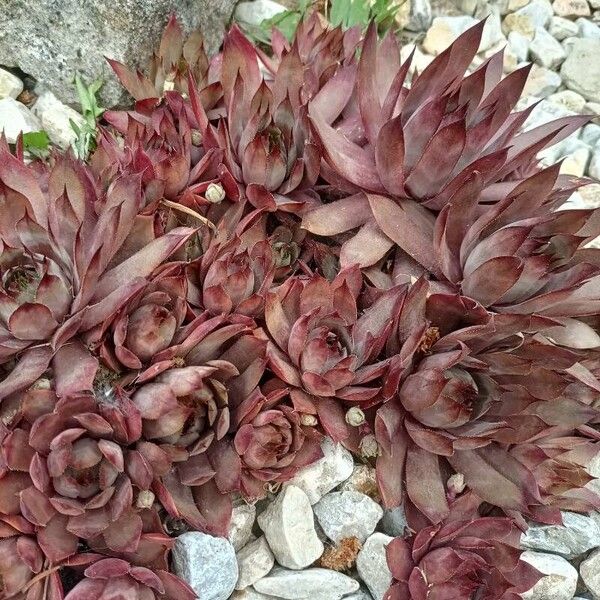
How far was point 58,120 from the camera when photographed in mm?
2014

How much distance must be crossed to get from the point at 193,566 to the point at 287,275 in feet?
→ 2.09

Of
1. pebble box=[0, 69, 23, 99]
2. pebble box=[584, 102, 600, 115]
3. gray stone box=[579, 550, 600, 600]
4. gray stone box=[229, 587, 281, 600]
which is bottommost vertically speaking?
gray stone box=[229, 587, 281, 600]

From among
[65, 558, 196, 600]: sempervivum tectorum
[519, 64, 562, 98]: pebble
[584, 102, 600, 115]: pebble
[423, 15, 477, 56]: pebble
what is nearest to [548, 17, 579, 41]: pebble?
[519, 64, 562, 98]: pebble

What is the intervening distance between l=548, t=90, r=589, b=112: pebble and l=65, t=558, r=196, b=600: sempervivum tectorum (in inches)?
90.3

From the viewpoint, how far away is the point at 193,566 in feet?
4.58

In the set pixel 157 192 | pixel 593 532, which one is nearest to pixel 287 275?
pixel 157 192

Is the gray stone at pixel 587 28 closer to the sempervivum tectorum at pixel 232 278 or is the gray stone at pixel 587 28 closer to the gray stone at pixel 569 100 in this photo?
the gray stone at pixel 569 100

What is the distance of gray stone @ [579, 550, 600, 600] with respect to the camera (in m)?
1.66

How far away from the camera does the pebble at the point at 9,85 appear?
205 centimetres

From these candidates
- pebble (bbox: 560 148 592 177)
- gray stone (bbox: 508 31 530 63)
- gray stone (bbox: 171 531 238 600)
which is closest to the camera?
gray stone (bbox: 171 531 238 600)

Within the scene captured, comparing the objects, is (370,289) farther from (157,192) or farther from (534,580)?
(534,580)

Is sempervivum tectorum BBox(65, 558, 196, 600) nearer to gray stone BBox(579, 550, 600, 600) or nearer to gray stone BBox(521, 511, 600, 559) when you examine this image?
gray stone BBox(521, 511, 600, 559)

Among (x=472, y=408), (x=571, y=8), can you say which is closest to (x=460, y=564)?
(x=472, y=408)

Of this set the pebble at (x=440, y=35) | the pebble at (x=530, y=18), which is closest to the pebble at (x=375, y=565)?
the pebble at (x=440, y=35)
